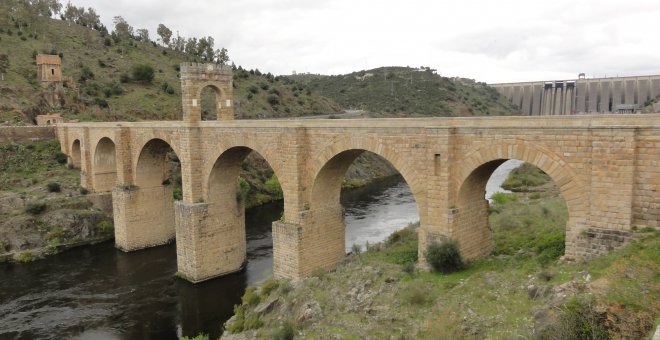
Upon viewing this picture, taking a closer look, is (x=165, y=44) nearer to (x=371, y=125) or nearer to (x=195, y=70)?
(x=195, y=70)

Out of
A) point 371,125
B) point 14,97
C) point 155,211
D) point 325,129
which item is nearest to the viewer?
point 371,125

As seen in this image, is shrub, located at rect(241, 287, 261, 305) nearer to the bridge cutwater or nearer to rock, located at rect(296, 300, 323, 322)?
the bridge cutwater

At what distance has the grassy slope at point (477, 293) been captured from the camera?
28.2 feet

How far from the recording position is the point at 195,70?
2014 centimetres

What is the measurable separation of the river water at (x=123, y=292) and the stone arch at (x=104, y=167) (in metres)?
4.18

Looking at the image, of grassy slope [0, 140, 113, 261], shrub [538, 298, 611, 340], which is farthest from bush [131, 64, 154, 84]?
shrub [538, 298, 611, 340]

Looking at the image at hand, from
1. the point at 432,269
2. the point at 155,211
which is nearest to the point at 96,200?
the point at 155,211

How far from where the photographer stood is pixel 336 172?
16125mm

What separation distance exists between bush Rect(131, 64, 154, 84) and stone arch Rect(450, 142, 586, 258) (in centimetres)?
4313

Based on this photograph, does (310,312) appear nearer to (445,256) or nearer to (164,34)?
(445,256)

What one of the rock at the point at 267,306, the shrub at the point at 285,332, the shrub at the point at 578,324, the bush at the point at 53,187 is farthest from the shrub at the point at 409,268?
the bush at the point at 53,187

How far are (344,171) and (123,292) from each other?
1036 centimetres

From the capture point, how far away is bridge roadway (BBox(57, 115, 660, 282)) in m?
10.0

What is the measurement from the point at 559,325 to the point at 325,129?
8990 mm
